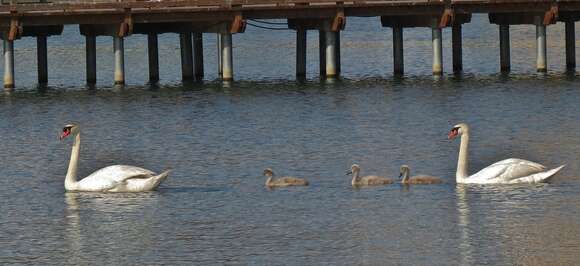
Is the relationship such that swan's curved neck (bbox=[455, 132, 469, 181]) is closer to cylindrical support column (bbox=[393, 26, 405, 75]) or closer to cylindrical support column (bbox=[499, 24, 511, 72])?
cylindrical support column (bbox=[393, 26, 405, 75])

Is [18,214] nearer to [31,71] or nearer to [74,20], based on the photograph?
[74,20]

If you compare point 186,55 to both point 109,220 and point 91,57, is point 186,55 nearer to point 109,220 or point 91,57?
point 91,57

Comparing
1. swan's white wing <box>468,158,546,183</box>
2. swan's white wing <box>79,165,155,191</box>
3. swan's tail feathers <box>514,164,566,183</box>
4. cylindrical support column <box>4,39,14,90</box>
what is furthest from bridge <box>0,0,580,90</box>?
swan's tail feathers <box>514,164,566,183</box>

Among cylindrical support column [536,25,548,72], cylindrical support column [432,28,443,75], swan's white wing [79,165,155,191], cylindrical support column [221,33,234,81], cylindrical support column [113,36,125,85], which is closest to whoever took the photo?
swan's white wing [79,165,155,191]

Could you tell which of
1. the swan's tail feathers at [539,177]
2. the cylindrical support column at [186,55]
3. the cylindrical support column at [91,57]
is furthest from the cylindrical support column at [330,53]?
the swan's tail feathers at [539,177]

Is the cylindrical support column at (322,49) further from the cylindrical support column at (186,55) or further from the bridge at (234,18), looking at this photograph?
the cylindrical support column at (186,55)

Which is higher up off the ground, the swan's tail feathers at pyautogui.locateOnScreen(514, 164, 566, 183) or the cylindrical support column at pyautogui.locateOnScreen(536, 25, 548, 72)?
the cylindrical support column at pyautogui.locateOnScreen(536, 25, 548, 72)

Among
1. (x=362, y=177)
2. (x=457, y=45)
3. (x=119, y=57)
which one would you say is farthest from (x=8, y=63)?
(x=362, y=177)

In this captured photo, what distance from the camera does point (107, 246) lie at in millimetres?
29219

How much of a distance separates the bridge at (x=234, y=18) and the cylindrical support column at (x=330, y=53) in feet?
0.12

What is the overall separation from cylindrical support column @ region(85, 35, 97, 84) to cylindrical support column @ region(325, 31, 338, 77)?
8822 millimetres

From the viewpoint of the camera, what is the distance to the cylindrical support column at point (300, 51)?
6544cm

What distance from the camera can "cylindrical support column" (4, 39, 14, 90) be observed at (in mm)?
61750

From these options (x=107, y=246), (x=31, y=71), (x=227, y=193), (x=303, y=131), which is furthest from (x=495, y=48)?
(x=107, y=246)
